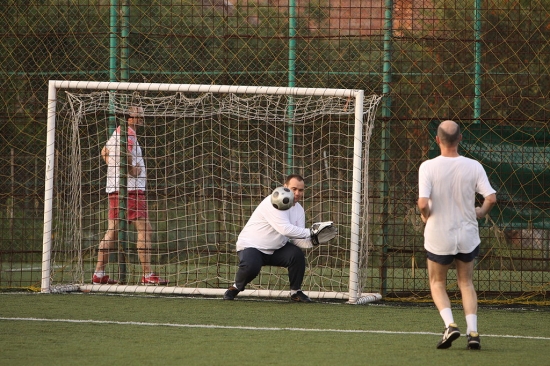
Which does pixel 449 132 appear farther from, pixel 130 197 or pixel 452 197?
pixel 130 197

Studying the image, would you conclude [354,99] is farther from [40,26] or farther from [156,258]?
[40,26]

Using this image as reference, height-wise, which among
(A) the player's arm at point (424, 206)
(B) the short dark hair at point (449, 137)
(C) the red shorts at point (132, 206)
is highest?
(B) the short dark hair at point (449, 137)

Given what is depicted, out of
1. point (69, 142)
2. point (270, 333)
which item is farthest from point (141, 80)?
point (270, 333)

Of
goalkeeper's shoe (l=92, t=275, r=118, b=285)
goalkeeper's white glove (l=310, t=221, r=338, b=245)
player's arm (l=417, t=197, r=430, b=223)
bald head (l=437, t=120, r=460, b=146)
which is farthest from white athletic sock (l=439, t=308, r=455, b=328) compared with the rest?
goalkeeper's shoe (l=92, t=275, r=118, b=285)

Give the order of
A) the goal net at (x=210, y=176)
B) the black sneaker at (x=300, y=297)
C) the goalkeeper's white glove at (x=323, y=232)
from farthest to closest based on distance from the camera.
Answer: the goal net at (x=210, y=176) → the black sneaker at (x=300, y=297) → the goalkeeper's white glove at (x=323, y=232)

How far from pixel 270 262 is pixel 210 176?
169 centimetres

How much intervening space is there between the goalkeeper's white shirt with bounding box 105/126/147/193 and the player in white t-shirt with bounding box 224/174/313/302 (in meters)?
1.66

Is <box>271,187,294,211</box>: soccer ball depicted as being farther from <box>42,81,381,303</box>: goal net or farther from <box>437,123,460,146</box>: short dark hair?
<box>437,123,460,146</box>: short dark hair

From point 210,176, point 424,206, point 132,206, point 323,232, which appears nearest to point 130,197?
point 132,206

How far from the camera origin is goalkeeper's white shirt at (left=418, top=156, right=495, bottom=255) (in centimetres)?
641

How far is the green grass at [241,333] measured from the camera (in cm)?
589

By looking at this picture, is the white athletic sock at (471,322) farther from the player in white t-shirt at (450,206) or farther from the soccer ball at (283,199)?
the soccer ball at (283,199)

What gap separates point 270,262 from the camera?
30.8 ft

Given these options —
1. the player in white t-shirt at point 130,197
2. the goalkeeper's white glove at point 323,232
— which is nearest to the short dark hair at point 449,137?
the goalkeeper's white glove at point 323,232
